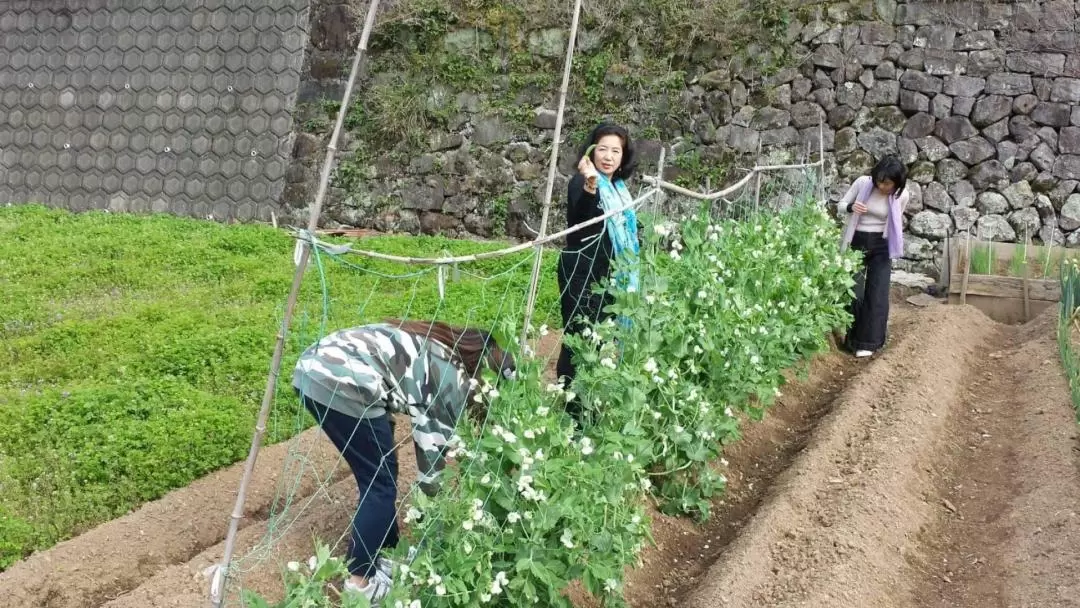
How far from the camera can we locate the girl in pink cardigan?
6.70 metres

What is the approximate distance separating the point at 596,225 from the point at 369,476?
1.66 metres

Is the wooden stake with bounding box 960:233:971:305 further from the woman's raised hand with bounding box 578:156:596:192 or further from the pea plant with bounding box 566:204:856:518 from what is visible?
the woman's raised hand with bounding box 578:156:596:192

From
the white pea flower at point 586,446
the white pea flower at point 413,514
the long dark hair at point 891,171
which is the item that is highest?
the long dark hair at point 891,171

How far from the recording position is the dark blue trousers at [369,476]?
313cm

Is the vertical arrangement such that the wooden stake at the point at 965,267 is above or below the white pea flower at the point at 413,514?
above

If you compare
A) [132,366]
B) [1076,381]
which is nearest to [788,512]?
[1076,381]

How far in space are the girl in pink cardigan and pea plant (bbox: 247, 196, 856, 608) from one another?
48.9 inches

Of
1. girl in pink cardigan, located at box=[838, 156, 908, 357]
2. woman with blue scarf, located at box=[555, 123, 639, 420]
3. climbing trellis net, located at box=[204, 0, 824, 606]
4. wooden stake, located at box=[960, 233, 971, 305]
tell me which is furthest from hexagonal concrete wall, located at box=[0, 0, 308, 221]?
woman with blue scarf, located at box=[555, 123, 639, 420]

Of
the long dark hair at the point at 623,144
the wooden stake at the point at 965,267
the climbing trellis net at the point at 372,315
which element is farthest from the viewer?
the wooden stake at the point at 965,267

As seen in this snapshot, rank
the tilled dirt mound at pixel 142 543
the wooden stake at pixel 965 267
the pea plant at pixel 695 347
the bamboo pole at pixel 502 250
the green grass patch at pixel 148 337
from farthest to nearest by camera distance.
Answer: the wooden stake at pixel 965 267, the green grass patch at pixel 148 337, the tilled dirt mound at pixel 142 543, the pea plant at pixel 695 347, the bamboo pole at pixel 502 250

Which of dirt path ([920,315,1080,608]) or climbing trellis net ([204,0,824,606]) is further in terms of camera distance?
dirt path ([920,315,1080,608])

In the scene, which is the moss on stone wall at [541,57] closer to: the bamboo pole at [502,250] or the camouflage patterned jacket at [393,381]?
the bamboo pole at [502,250]

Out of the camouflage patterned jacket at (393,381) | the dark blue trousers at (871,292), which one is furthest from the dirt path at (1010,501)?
the camouflage patterned jacket at (393,381)

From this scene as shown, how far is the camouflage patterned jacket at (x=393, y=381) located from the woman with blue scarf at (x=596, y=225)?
39.6 inches
